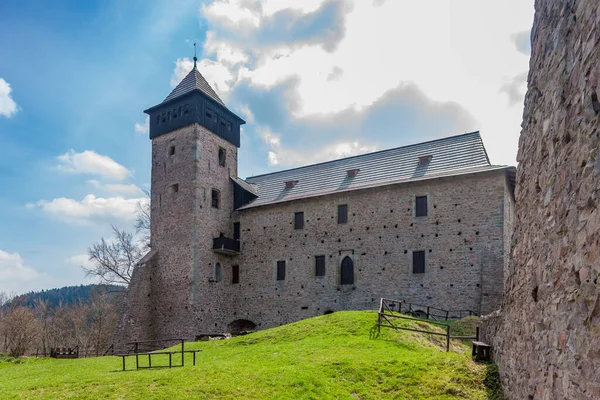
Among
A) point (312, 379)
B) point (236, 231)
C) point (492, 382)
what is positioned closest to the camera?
point (492, 382)

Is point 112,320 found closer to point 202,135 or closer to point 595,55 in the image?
point 202,135

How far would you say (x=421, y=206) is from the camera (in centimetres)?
2328

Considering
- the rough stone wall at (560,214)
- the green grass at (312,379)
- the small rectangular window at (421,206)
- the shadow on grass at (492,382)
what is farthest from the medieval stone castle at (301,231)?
the rough stone wall at (560,214)

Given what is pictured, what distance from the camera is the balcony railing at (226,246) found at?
28062mm

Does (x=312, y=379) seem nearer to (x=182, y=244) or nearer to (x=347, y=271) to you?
(x=347, y=271)

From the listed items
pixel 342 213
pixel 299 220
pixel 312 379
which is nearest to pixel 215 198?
pixel 299 220

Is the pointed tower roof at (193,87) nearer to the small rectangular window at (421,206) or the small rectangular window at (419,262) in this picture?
the small rectangular window at (421,206)

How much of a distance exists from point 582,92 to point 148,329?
1078 inches

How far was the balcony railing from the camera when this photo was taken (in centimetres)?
2806

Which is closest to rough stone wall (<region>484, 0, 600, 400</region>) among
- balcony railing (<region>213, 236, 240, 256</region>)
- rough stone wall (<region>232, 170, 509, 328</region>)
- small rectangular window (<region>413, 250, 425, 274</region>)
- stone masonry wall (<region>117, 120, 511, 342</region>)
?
rough stone wall (<region>232, 170, 509, 328</region>)

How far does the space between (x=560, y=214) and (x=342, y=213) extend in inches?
856

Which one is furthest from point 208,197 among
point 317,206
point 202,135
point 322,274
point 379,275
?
point 379,275

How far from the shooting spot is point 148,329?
88.0 ft

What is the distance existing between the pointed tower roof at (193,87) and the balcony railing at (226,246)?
9.72m
